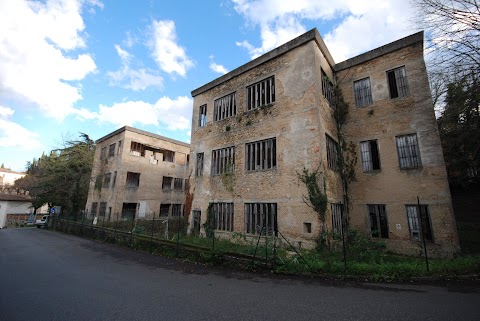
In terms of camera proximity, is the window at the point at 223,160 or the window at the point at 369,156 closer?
the window at the point at 369,156

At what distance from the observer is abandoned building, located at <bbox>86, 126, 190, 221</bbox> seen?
882 inches

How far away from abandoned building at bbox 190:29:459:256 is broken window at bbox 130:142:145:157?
13099mm

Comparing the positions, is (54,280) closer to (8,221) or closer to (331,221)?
(331,221)

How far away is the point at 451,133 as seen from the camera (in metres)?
11.1

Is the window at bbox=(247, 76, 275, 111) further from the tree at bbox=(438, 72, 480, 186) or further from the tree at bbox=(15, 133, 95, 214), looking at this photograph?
the tree at bbox=(15, 133, 95, 214)

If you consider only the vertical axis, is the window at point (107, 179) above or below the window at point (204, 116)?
below

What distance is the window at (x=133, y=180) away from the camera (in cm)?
2298

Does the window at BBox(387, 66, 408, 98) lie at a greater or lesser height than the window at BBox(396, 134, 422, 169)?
greater

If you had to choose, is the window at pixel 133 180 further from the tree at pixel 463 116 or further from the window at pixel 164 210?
the tree at pixel 463 116

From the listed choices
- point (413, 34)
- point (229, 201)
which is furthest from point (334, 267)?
point (413, 34)

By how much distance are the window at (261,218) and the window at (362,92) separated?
787 centimetres

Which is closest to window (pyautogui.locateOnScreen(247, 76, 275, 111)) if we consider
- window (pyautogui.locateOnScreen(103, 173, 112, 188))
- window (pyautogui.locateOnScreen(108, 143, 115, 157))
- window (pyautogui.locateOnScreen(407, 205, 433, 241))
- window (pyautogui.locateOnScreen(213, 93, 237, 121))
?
window (pyautogui.locateOnScreen(213, 93, 237, 121))

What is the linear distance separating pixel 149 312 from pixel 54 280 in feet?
15.3

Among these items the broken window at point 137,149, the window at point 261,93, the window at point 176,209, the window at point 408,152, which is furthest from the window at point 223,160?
the window at point 176,209
